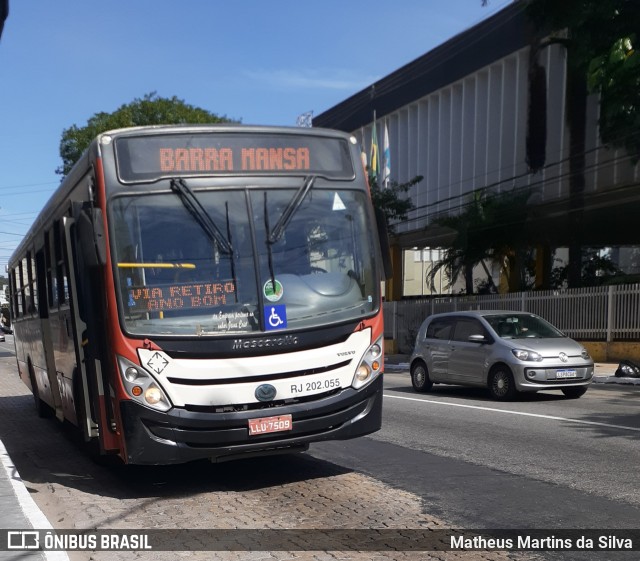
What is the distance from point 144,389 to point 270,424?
1103 mm

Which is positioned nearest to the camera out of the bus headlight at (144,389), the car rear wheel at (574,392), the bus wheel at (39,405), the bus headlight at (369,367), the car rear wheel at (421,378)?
the bus headlight at (144,389)

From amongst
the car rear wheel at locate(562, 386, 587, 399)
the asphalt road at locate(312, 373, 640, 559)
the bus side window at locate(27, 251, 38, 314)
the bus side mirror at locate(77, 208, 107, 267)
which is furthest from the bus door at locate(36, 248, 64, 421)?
the car rear wheel at locate(562, 386, 587, 399)

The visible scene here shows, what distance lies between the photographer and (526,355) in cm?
1413

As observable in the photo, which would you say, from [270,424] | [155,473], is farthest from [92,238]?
[155,473]

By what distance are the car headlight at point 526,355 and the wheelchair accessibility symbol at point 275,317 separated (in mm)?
7837

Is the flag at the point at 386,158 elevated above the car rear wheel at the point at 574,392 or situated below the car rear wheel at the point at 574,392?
Result: above

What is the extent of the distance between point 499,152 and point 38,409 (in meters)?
24.9

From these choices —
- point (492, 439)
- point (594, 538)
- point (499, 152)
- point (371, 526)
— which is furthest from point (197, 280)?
point (499, 152)

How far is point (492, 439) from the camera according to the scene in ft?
33.3

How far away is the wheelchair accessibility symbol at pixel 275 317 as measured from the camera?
23.7 ft

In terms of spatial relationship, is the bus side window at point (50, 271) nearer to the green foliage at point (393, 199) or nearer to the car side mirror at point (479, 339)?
the car side mirror at point (479, 339)

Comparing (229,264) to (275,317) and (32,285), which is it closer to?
(275,317)

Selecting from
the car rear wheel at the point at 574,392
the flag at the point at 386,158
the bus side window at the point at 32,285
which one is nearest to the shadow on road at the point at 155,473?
the bus side window at the point at 32,285

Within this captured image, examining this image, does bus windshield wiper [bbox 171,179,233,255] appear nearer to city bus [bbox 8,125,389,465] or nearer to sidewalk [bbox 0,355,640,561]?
city bus [bbox 8,125,389,465]
